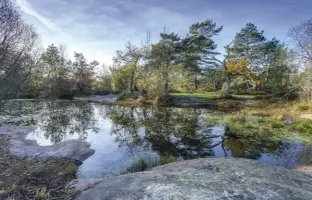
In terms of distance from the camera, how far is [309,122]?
44.7 ft

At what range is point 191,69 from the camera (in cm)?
3012

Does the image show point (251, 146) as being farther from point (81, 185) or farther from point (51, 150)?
point (51, 150)

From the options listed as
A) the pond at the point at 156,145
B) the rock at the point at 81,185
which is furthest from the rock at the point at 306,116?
the rock at the point at 81,185

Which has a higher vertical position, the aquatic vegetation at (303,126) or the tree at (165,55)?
the tree at (165,55)

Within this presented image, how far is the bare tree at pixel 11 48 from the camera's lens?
9156 mm

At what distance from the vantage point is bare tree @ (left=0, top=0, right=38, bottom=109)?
9.16 m

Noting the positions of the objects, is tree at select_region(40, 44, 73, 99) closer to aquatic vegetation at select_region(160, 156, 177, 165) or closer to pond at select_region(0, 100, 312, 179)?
pond at select_region(0, 100, 312, 179)

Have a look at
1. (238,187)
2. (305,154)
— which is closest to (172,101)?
(305,154)

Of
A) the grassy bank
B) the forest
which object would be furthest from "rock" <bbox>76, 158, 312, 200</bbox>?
the forest

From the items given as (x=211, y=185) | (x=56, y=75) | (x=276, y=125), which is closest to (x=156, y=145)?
(x=211, y=185)

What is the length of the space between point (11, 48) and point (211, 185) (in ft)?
32.4

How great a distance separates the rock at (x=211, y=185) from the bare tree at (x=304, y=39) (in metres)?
16.0

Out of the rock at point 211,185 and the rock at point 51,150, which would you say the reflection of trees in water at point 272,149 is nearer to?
the rock at point 211,185

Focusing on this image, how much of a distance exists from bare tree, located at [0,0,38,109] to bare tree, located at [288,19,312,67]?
764 inches
